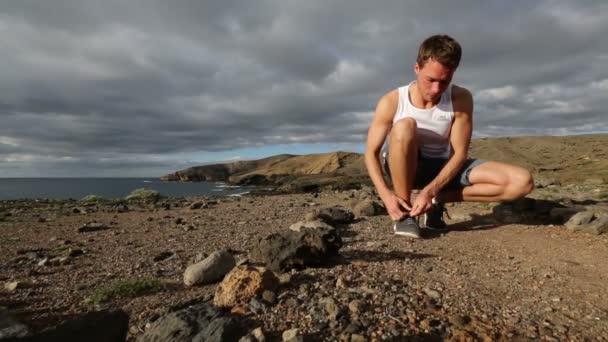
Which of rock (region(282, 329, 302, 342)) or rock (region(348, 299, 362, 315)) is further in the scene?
rock (region(348, 299, 362, 315))

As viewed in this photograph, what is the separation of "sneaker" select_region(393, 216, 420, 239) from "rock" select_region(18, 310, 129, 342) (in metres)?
3.42

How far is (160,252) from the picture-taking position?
516 centimetres

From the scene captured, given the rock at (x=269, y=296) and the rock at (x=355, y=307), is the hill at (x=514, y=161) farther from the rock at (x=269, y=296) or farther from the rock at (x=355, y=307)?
the rock at (x=269, y=296)

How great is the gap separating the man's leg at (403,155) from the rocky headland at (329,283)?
69 centimetres

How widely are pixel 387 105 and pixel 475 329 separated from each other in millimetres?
2902

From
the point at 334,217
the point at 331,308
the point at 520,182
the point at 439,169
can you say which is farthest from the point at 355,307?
the point at 334,217

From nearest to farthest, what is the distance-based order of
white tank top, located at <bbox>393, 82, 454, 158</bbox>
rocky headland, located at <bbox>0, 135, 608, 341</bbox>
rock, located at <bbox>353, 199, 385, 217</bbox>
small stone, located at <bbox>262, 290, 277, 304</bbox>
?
rocky headland, located at <bbox>0, 135, 608, 341</bbox> → small stone, located at <bbox>262, 290, 277, 304</bbox> → white tank top, located at <bbox>393, 82, 454, 158</bbox> → rock, located at <bbox>353, 199, 385, 217</bbox>

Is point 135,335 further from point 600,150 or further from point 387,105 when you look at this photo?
point 600,150

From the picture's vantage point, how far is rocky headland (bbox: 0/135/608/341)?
2.37 meters

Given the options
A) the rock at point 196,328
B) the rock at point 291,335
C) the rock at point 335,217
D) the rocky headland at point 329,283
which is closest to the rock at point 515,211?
the rocky headland at point 329,283

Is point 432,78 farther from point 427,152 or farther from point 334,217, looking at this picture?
point 334,217

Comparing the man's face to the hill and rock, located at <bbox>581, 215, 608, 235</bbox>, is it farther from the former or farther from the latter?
A: the hill

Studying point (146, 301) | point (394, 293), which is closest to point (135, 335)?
point (146, 301)

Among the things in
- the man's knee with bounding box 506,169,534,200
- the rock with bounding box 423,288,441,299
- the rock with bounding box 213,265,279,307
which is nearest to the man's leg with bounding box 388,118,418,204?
the man's knee with bounding box 506,169,534,200
